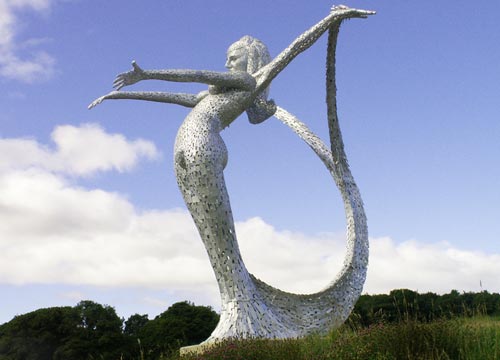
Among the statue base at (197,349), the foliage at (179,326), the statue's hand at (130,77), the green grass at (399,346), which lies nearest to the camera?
the green grass at (399,346)

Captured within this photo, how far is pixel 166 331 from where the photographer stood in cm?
2270

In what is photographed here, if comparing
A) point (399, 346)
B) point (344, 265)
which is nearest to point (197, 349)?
point (399, 346)

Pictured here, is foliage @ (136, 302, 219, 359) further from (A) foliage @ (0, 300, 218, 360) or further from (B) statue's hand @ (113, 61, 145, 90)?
(B) statue's hand @ (113, 61, 145, 90)

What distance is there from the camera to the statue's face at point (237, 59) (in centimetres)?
1038

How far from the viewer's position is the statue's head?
34.1ft

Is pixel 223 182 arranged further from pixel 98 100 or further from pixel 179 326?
pixel 179 326

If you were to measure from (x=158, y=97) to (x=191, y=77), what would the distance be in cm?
155

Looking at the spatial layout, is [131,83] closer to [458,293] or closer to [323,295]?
[323,295]

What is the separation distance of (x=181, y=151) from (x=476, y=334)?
Answer: 4780 millimetres

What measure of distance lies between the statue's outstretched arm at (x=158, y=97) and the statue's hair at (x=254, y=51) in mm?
878

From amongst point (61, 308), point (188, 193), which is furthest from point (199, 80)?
point (61, 308)

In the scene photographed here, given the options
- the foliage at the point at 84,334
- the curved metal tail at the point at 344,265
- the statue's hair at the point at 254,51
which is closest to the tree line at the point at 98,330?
the foliage at the point at 84,334

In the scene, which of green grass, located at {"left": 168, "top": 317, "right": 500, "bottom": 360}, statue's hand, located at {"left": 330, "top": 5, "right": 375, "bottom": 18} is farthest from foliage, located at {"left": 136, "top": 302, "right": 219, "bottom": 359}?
green grass, located at {"left": 168, "top": 317, "right": 500, "bottom": 360}

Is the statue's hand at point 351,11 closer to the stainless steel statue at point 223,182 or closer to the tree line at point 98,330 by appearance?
the stainless steel statue at point 223,182
